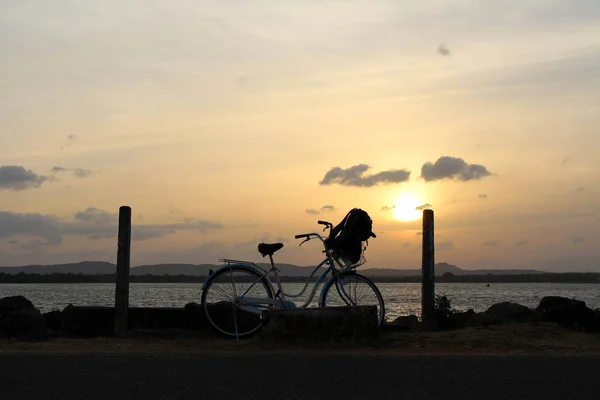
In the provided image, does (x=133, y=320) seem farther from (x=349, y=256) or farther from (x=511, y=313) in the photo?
(x=511, y=313)

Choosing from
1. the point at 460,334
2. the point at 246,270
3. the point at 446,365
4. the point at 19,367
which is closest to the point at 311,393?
the point at 446,365

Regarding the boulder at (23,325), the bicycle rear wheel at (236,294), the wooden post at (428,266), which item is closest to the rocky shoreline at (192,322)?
the boulder at (23,325)

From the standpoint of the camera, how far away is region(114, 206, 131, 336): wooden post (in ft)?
40.1

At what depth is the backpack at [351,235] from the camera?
35.9 feet

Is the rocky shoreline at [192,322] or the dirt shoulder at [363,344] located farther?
the rocky shoreline at [192,322]

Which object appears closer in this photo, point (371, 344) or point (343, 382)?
point (343, 382)

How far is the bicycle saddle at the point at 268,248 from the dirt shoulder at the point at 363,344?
130 cm

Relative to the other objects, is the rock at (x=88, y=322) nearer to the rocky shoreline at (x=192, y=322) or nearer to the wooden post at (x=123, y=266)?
the rocky shoreline at (x=192, y=322)

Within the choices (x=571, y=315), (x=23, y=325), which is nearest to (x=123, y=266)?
(x=23, y=325)

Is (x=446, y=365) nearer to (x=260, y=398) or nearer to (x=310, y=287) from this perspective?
(x=260, y=398)

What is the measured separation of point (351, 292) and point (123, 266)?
13.1ft

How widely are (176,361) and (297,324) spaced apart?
8.42 feet

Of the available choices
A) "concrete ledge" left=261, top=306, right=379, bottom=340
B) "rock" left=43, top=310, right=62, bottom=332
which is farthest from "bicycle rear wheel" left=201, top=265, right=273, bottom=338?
"rock" left=43, top=310, right=62, bottom=332

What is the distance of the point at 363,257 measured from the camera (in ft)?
36.3
